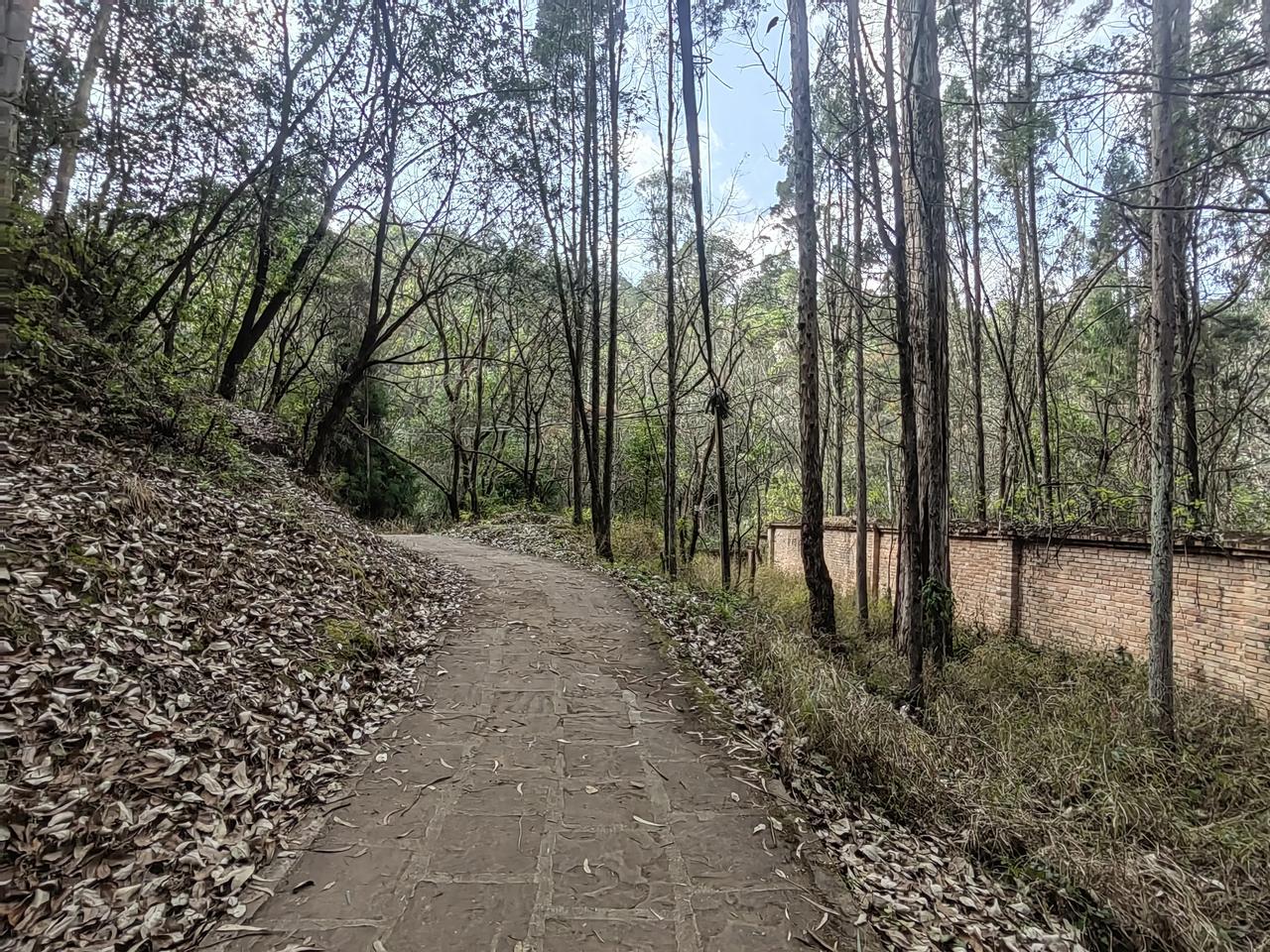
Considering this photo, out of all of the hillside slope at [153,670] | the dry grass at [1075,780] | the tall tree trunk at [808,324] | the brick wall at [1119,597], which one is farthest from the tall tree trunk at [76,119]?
the brick wall at [1119,597]

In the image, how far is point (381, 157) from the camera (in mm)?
7992

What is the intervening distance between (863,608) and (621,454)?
433 inches

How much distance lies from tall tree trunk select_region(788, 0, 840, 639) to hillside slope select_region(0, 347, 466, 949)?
411cm

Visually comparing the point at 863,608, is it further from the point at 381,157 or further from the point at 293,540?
the point at 381,157

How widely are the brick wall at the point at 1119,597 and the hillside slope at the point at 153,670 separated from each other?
25.1 feet

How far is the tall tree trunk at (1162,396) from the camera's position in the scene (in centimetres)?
477

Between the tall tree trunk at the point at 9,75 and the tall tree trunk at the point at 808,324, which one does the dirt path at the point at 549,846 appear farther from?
the tall tree trunk at the point at 808,324

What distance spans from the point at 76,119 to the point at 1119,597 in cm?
1170

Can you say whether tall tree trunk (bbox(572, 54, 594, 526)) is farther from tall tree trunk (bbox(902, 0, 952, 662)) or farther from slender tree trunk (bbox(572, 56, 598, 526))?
tall tree trunk (bbox(902, 0, 952, 662))

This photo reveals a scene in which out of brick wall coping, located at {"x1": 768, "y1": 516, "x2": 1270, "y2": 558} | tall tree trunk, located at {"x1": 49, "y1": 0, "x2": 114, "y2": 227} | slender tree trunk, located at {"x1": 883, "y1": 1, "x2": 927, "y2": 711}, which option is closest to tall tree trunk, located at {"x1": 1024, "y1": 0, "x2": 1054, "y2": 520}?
brick wall coping, located at {"x1": 768, "y1": 516, "x2": 1270, "y2": 558}

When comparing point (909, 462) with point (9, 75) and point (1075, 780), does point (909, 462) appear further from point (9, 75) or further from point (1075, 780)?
point (9, 75)

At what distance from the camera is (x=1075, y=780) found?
12.8ft

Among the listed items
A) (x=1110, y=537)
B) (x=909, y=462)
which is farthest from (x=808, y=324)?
(x=1110, y=537)

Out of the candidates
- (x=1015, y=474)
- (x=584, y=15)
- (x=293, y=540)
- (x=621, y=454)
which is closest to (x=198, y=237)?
(x=293, y=540)
